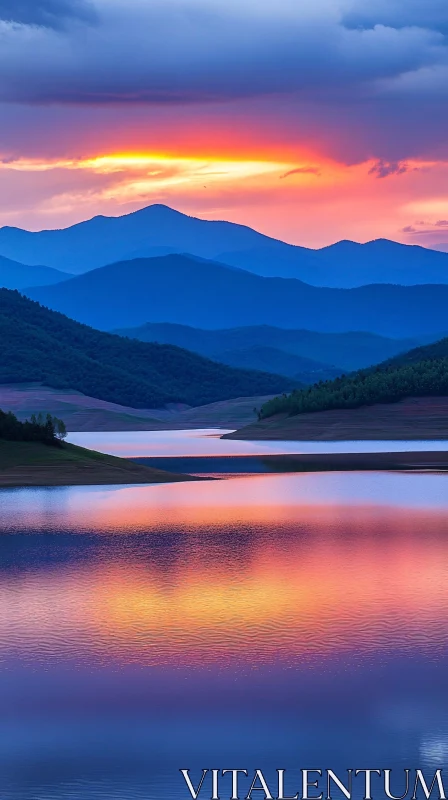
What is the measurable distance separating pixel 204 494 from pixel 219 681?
40245mm

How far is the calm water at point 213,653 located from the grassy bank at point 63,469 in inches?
1018

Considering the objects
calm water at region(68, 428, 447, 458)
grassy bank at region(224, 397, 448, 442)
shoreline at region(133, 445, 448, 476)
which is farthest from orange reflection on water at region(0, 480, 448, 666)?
grassy bank at region(224, 397, 448, 442)

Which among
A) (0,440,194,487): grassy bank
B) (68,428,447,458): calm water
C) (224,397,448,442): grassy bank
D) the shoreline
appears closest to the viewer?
(0,440,194,487): grassy bank

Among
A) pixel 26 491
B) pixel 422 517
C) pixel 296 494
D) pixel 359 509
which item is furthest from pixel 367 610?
pixel 26 491

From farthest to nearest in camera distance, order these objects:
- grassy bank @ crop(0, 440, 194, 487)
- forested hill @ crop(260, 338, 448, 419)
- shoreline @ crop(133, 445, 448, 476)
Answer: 1. forested hill @ crop(260, 338, 448, 419)
2. shoreline @ crop(133, 445, 448, 476)
3. grassy bank @ crop(0, 440, 194, 487)

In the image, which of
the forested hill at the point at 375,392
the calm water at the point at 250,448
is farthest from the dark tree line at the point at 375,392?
the calm water at the point at 250,448

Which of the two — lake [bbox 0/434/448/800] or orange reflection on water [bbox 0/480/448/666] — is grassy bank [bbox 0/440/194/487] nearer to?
orange reflection on water [bbox 0/480/448/666]

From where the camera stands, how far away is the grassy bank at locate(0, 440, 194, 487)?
7231 cm

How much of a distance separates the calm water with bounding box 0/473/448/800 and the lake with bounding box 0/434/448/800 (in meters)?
0.05

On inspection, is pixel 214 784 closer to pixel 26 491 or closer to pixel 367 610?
pixel 367 610

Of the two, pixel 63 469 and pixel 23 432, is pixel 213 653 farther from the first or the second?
pixel 23 432

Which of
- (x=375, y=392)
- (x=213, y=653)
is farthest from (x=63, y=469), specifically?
(x=375, y=392)

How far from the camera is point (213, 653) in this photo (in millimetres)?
24188

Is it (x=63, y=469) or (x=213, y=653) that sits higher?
(x=63, y=469)
